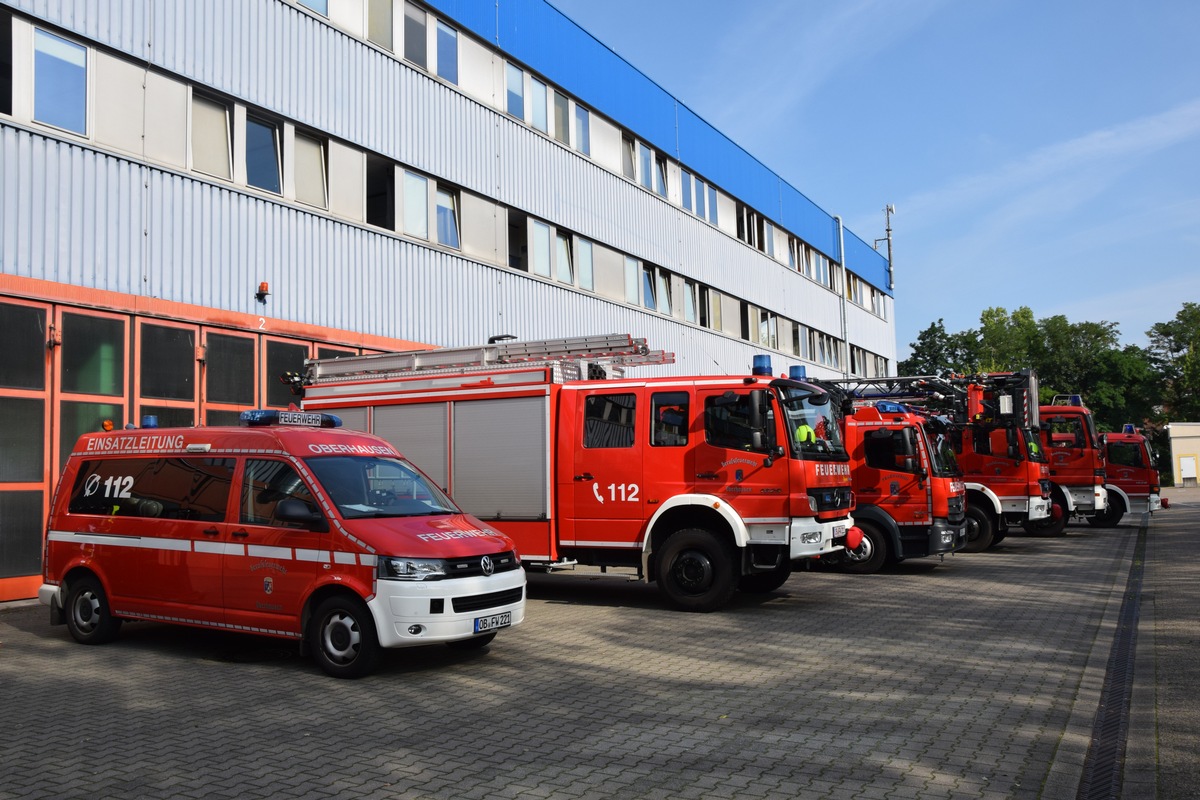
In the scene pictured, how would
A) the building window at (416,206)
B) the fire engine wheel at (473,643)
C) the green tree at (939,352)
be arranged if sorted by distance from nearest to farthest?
the fire engine wheel at (473,643), the building window at (416,206), the green tree at (939,352)

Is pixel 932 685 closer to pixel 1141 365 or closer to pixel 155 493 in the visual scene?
pixel 155 493

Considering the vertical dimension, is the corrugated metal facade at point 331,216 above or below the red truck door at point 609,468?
above

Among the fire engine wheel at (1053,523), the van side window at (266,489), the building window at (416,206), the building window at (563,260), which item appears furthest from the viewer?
the fire engine wheel at (1053,523)

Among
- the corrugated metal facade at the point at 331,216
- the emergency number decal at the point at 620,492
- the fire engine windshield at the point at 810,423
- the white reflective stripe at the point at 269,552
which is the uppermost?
the corrugated metal facade at the point at 331,216

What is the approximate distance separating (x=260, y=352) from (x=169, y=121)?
3358mm

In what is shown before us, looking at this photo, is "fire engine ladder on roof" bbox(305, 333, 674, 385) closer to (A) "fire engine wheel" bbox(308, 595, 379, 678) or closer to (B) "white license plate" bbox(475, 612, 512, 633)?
(B) "white license plate" bbox(475, 612, 512, 633)

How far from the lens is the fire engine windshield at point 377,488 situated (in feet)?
26.0

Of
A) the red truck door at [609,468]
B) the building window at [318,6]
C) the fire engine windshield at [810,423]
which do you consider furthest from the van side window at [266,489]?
the building window at [318,6]

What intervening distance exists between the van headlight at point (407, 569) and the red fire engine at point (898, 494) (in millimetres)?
8333

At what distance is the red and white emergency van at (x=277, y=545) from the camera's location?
740cm

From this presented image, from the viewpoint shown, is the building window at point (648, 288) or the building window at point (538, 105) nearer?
the building window at point (538, 105)

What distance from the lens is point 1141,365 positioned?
7594cm

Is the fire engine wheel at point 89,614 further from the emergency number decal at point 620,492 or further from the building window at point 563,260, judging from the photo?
the building window at point 563,260

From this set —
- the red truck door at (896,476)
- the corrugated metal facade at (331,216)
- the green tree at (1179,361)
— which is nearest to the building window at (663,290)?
→ the corrugated metal facade at (331,216)
